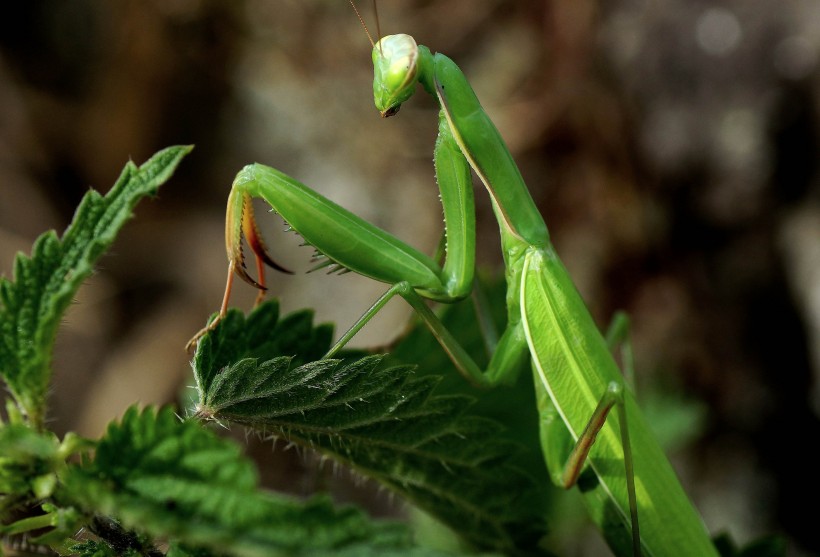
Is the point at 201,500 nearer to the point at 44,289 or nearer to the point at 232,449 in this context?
the point at 232,449

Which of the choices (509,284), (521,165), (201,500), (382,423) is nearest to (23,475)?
(201,500)

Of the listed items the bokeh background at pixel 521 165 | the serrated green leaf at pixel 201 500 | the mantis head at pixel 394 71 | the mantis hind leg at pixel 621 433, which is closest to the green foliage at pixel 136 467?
the serrated green leaf at pixel 201 500

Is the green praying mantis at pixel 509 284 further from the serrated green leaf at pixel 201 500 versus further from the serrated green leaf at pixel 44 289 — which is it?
the serrated green leaf at pixel 201 500

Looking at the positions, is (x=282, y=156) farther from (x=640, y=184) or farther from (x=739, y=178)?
(x=739, y=178)

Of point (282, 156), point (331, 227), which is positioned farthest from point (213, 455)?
point (282, 156)

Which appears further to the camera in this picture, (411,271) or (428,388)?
(411,271)
